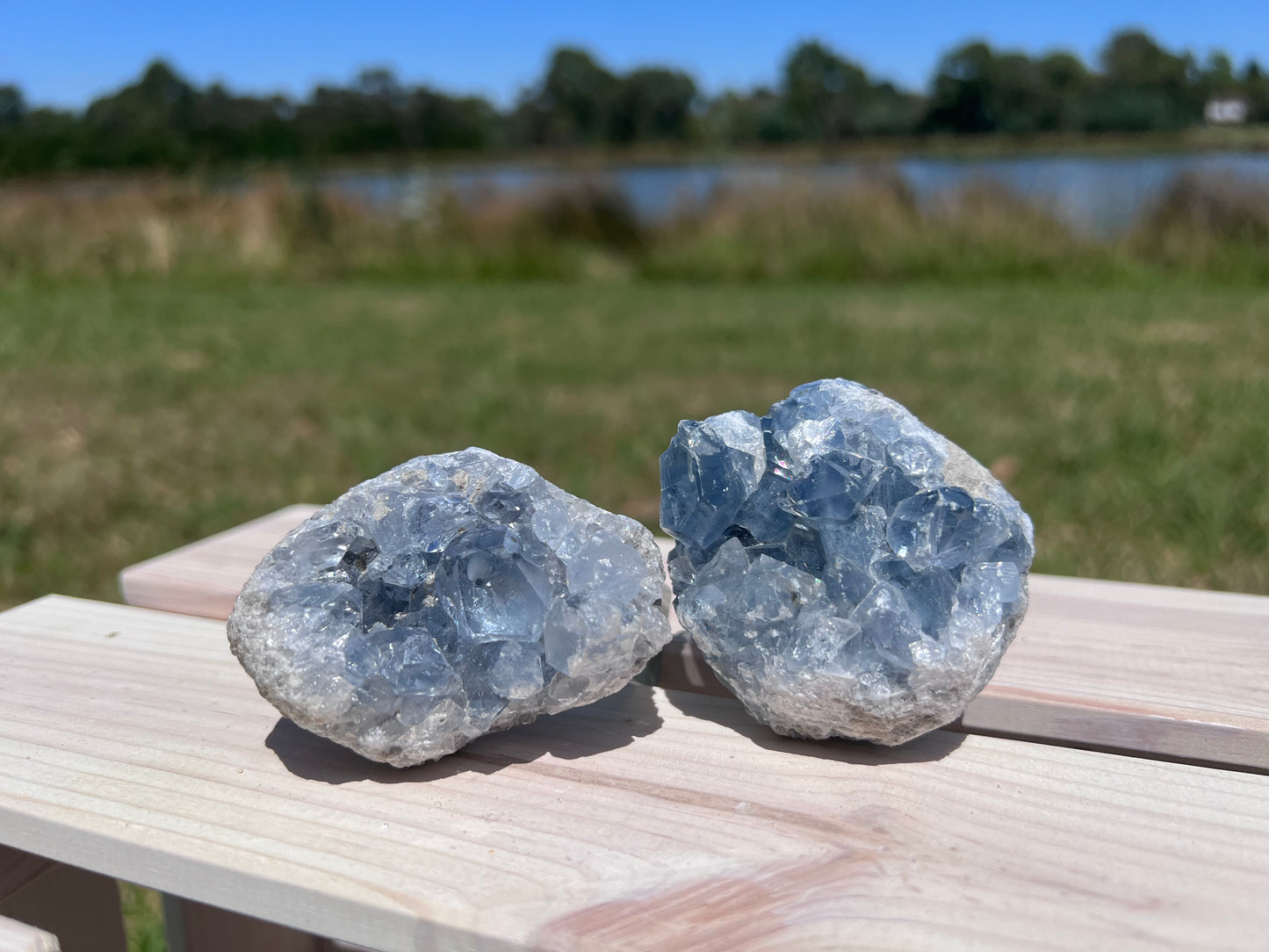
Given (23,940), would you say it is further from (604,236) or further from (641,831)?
(604,236)

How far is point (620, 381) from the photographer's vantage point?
14.6ft

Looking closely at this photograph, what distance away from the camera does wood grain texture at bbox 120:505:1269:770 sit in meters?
1.00

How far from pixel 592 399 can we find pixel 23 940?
3.47m

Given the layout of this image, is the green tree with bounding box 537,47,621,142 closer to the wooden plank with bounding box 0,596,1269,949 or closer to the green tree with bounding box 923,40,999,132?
the green tree with bounding box 923,40,999,132

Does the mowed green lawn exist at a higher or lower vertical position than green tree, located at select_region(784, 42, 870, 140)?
lower

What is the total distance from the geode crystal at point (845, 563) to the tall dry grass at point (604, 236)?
6.83 meters

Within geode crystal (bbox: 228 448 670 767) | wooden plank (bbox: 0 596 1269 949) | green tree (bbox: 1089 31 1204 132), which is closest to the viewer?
wooden plank (bbox: 0 596 1269 949)

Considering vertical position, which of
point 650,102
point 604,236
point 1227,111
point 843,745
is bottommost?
point 843,745

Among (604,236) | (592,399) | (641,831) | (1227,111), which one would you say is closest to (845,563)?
(641,831)

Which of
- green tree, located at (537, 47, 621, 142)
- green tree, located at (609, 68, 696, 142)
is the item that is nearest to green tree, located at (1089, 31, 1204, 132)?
green tree, located at (537, 47, 621, 142)

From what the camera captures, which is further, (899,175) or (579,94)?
(579,94)

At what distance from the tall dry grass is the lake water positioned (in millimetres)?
122

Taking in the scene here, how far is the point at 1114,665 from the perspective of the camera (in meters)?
1.13

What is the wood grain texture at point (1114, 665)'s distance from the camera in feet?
3.29
